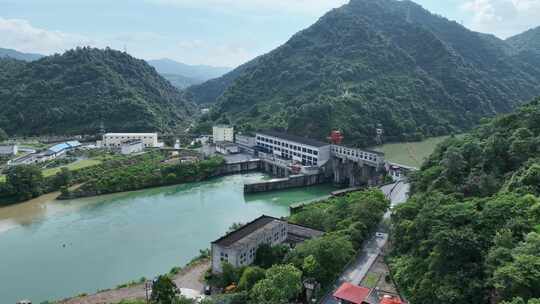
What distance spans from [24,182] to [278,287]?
23926 mm

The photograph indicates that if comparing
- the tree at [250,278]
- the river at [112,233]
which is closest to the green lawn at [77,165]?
the river at [112,233]

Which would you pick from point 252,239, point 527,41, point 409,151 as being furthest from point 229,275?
point 527,41

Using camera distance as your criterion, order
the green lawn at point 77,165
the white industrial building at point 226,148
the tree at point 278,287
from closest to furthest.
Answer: the tree at point 278,287 → the green lawn at point 77,165 → the white industrial building at point 226,148

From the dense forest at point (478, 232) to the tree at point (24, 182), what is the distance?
24.8 meters

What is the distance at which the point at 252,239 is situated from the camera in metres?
17.9

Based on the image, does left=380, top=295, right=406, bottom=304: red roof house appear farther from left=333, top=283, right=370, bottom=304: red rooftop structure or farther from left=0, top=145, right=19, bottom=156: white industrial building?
left=0, top=145, right=19, bottom=156: white industrial building

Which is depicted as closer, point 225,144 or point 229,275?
point 229,275

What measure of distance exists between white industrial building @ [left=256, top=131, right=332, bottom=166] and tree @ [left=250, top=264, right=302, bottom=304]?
23.4 meters

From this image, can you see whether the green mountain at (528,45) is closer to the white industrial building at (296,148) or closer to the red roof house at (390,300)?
the white industrial building at (296,148)

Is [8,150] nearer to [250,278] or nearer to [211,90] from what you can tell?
[250,278]

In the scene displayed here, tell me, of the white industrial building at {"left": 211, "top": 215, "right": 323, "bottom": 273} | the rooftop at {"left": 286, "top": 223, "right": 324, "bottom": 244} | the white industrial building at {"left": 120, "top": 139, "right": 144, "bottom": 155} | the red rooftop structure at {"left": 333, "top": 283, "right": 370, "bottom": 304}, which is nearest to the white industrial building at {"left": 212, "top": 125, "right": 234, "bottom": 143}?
the white industrial building at {"left": 120, "top": 139, "right": 144, "bottom": 155}

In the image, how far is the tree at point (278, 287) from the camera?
43.4 ft

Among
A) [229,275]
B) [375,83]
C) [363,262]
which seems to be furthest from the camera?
[375,83]

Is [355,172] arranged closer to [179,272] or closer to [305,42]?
[179,272]
